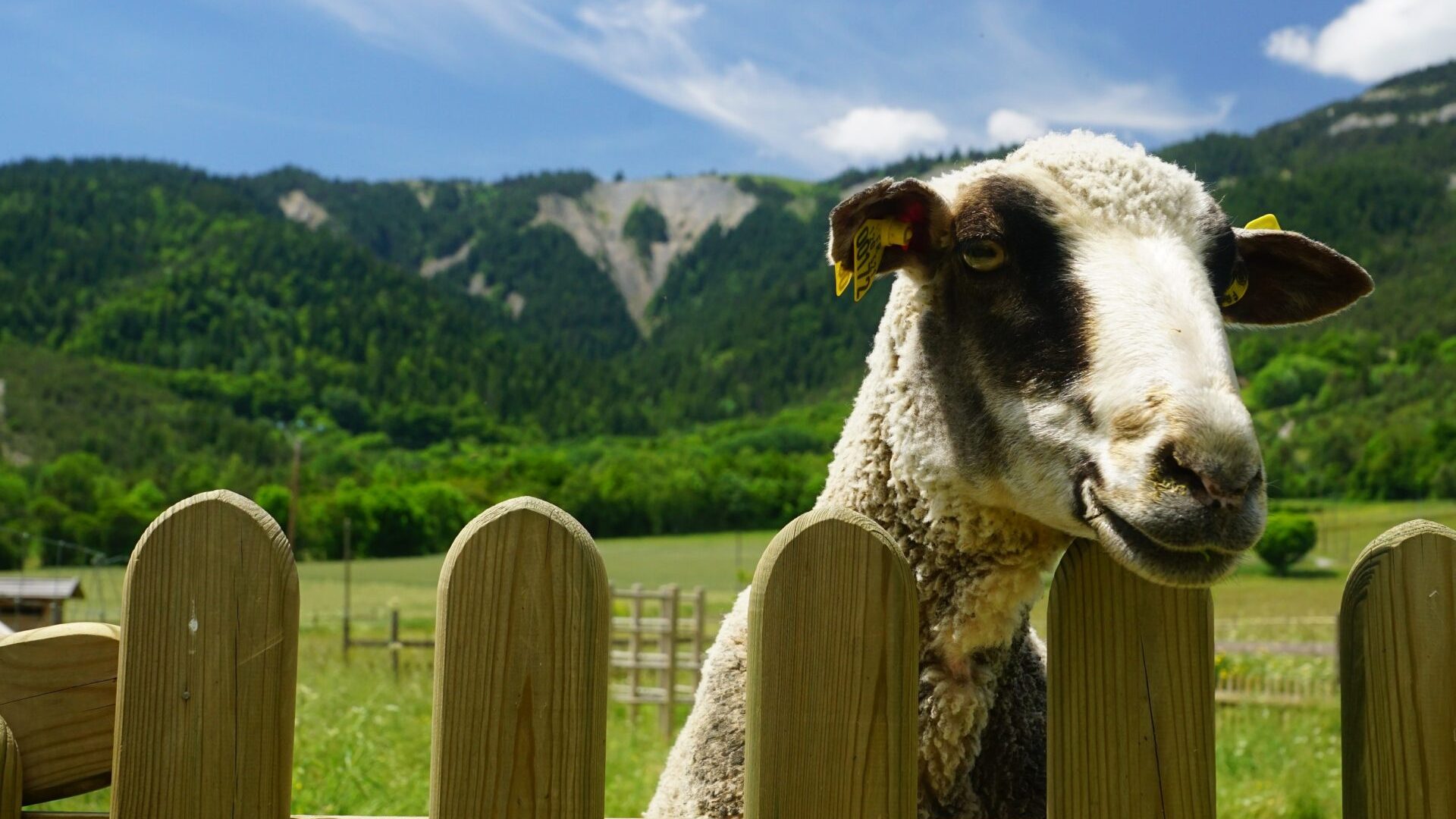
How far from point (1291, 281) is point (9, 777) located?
310cm

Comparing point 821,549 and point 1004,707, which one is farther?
point 1004,707

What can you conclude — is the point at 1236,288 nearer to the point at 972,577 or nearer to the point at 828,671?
the point at 972,577

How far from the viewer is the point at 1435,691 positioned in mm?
1812

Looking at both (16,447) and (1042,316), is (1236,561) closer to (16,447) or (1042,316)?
(1042,316)

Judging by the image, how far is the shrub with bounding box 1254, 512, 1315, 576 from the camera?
6297cm

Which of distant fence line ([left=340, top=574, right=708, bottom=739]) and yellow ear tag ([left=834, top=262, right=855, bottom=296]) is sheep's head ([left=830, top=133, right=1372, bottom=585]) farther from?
distant fence line ([left=340, top=574, right=708, bottom=739])

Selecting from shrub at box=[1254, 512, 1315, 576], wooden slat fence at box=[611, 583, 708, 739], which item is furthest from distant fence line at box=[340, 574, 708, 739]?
shrub at box=[1254, 512, 1315, 576]

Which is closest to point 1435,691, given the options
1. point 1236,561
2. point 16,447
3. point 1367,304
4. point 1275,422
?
point 1236,561

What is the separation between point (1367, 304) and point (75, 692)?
17538 cm

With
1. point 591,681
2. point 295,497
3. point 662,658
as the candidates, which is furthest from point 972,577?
point 295,497

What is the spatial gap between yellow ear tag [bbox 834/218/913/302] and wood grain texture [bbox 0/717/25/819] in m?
1.88

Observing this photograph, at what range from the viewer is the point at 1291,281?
290 cm

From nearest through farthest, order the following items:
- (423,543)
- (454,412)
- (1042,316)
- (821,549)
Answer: (821,549), (1042,316), (423,543), (454,412)

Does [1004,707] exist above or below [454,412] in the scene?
below
